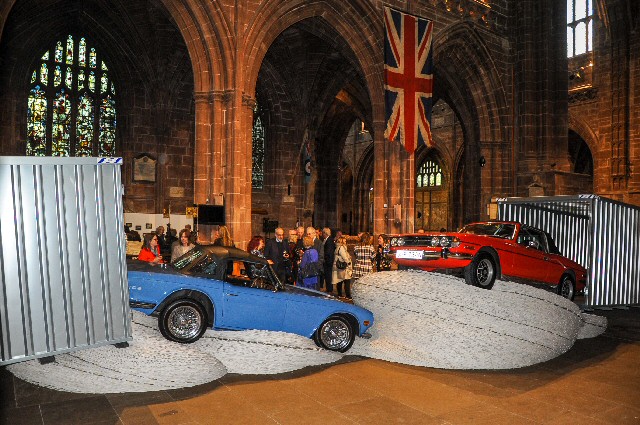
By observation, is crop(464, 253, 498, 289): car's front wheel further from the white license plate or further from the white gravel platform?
the white license plate

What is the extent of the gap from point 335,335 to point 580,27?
31.4 metres

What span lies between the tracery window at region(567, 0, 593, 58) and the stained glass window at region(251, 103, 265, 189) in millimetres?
19239

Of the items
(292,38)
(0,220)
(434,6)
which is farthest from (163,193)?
(0,220)

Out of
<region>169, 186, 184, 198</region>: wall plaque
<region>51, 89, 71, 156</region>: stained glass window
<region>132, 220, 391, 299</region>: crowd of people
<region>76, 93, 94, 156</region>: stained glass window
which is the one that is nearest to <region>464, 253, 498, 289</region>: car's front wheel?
<region>132, 220, 391, 299</region>: crowd of people

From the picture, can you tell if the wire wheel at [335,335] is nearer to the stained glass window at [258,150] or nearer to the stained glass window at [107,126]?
the stained glass window at [107,126]

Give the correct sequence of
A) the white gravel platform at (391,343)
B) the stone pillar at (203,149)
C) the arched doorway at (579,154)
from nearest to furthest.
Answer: the white gravel platform at (391,343), the stone pillar at (203,149), the arched doorway at (579,154)

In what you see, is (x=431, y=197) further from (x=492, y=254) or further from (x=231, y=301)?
(x=231, y=301)

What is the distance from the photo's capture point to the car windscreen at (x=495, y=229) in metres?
10.7

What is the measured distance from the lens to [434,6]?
20.7 m

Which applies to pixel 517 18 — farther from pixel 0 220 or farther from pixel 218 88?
pixel 0 220

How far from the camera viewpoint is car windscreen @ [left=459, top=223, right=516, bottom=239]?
1070 centimetres

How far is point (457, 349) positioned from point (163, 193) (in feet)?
64.9

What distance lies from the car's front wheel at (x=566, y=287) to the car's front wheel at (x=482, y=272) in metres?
2.63

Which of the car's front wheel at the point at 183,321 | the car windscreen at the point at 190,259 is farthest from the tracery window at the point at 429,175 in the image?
the car's front wheel at the point at 183,321
